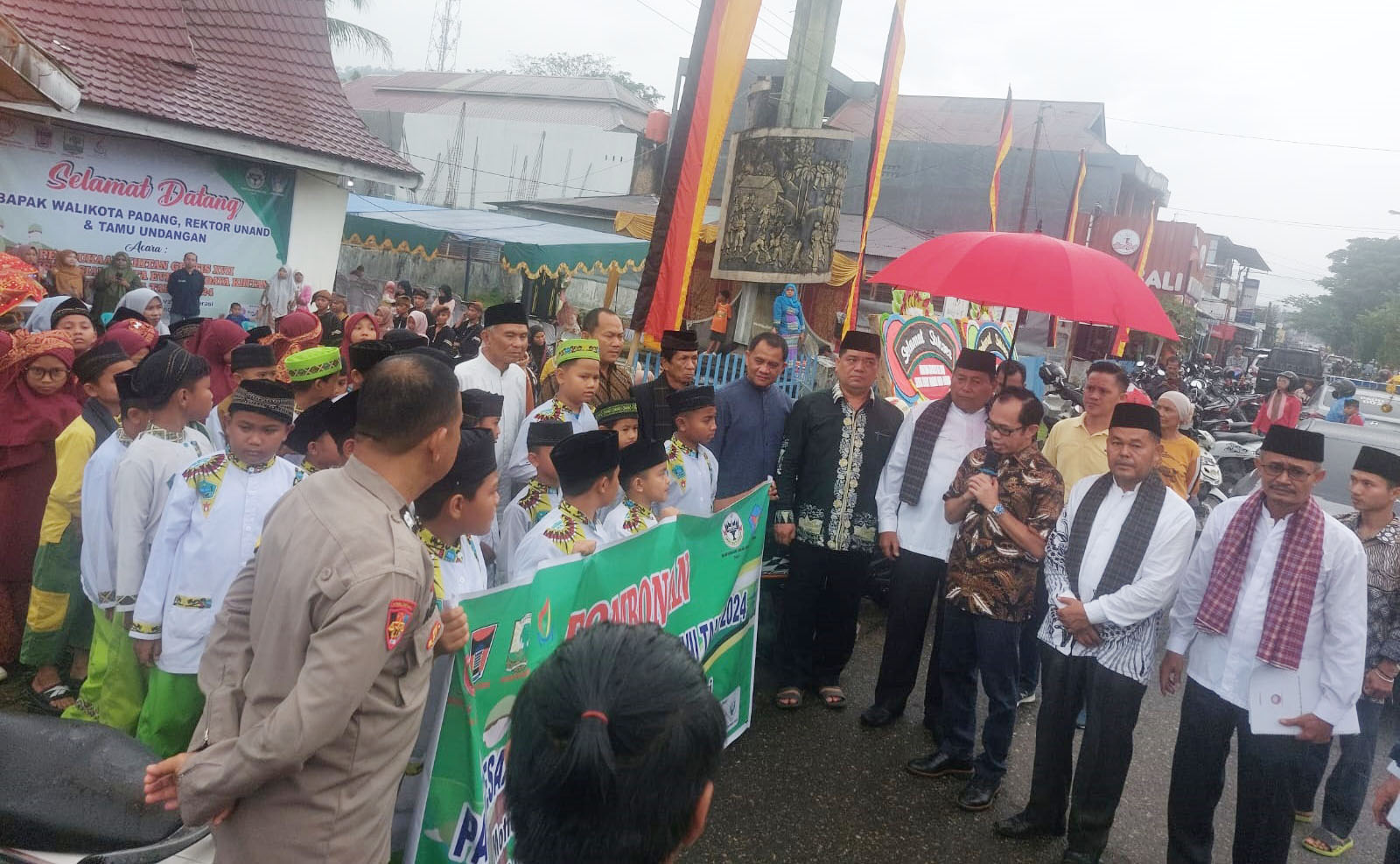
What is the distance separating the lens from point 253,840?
2000 mm

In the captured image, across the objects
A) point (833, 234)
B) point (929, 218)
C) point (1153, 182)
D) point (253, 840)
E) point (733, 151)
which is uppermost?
point (1153, 182)

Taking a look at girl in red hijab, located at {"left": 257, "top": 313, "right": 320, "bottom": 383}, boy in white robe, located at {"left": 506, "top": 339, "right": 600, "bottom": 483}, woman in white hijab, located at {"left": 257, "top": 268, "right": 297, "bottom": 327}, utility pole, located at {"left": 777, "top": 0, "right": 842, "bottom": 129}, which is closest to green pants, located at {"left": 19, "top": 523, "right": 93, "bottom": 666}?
boy in white robe, located at {"left": 506, "top": 339, "right": 600, "bottom": 483}

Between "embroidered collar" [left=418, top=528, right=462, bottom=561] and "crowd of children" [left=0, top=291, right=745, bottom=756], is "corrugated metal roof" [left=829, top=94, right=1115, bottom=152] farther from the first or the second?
"embroidered collar" [left=418, top=528, right=462, bottom=561]

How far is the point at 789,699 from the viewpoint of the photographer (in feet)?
16.7

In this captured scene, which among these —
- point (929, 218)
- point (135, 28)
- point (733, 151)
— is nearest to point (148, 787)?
point (733, 151)

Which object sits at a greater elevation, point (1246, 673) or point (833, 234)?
point (833, 234)

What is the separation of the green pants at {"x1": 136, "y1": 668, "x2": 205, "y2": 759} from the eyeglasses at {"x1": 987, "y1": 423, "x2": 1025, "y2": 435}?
345cm

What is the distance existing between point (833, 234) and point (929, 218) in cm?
2499

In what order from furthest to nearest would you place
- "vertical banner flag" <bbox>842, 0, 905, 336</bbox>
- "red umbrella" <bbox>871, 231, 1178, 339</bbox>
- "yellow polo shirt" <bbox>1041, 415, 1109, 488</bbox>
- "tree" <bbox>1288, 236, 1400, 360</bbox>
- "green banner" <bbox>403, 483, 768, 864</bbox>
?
"tree" <bbox>1288, 236, 1400, 360</bbox> < "vertical banner flag" <bbox>842, 0, 905, 336</bbox> < "yellow polo shirt" <bbox>1041, 415, 1109, 488</bbox> < "red umbrella" <bbox>871, 231, 1178, 339</bbox> < "green banner" <bbox>403, 483, 768, 864</bbox>

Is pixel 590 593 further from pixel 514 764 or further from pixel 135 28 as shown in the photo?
pixel 135 28

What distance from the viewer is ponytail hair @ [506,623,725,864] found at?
1337 millimetres

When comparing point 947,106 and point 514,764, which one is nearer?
point 514,764

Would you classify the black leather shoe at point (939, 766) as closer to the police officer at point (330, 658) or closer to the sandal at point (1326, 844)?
the sandal at point (1326, 844)

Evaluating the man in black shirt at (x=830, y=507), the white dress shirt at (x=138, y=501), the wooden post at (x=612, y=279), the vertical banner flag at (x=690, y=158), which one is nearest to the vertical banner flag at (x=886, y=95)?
the vertical banner flag at (x=690, y=158)
